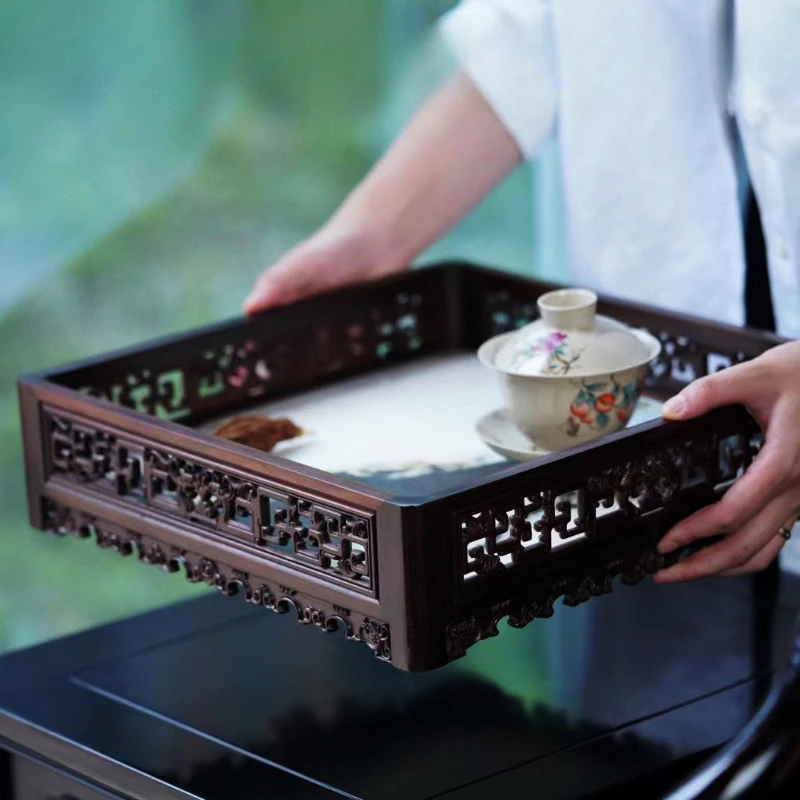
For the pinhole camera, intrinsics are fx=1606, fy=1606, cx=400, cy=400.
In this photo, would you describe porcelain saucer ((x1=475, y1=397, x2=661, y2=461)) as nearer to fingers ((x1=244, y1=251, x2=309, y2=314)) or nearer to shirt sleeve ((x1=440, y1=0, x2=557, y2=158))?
fingers ((x1=244, y1=251, x2=309, y2=314))

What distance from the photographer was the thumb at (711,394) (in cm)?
111

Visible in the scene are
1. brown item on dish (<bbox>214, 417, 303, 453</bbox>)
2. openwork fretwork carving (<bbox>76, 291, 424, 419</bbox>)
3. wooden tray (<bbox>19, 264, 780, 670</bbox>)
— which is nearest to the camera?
wooden tray (<bbox>19, 264, 780, 670</bbox>)

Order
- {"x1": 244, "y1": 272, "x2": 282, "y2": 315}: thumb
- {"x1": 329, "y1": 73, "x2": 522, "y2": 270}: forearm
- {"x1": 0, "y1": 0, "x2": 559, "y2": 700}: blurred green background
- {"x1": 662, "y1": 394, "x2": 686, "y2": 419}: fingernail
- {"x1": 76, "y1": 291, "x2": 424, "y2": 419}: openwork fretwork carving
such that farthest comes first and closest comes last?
{"x1": 0, "y1": 0, "x2": 559, "y2": 700}: blurred green background < {"x1": 329, "y1": 73, "x2": 522, "y2": 270}: forearm < {"x1": 244, "y1": 272, "x2": 282, "y2": 315}: thumb < {"x1": 76, "y1": 291, "x2": 424, "y2": 419}: openwork fretwork carving < {"x1": 662, "y1": 394, "x2": 686, "y2": 419}: fingernail

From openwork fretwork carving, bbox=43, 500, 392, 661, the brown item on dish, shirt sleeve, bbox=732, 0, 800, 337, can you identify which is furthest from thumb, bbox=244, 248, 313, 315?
shirt sleeve, bbox=732, 0, 800, 337

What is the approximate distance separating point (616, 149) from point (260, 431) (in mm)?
558

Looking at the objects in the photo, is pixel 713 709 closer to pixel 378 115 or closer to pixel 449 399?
pixel 449 399

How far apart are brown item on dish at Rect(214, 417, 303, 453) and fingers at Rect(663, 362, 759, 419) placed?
1.05 feet

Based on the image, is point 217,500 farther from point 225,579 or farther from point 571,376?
point 571,376

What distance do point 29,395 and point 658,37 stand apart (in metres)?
0.71

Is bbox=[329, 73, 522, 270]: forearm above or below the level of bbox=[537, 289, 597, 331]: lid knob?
above

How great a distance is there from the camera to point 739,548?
115cm

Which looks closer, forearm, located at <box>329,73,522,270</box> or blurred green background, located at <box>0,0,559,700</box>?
forearm, located at <box>329,73,522,270</box>

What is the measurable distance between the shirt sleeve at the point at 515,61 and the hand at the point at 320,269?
20cm

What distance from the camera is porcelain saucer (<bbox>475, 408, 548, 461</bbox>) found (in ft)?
3.96
